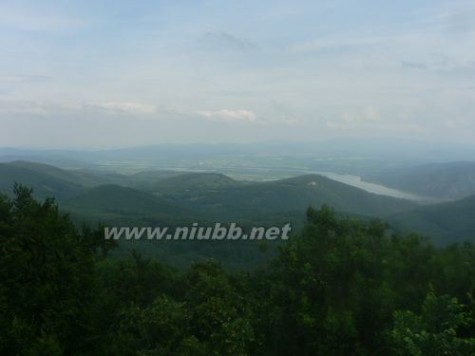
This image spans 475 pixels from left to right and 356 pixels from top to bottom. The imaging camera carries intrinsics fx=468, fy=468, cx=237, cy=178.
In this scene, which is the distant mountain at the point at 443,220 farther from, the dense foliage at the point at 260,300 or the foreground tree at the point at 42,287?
the foreground tree at the point at 42,287

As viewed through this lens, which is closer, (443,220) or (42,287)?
(42,287)

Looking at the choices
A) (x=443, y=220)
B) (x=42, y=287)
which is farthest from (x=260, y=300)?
(x=443, y=220)

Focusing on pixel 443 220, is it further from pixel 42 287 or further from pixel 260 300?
pixel 42 287

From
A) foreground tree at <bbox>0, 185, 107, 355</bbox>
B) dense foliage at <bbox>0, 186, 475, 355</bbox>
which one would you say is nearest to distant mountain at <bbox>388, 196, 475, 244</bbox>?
dense foliage at <bbox>0, 186, 475, 355</bbox>

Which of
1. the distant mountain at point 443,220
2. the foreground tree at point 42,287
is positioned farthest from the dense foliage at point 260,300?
the distant mountain at point 443,220

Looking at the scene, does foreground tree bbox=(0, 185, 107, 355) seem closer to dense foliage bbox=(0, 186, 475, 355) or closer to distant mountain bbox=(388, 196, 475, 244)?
dense foliage bbox=(0, 186, 475, 355)

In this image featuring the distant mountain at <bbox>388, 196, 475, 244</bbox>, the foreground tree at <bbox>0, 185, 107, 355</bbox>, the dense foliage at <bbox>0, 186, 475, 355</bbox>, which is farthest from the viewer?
the distant mountain at <bbox>388, 196, 475, 244</bbox>

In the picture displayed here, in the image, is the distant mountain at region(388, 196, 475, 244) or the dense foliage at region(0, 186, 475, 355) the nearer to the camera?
the dense foliage at region(0, 186, 475, 355)
